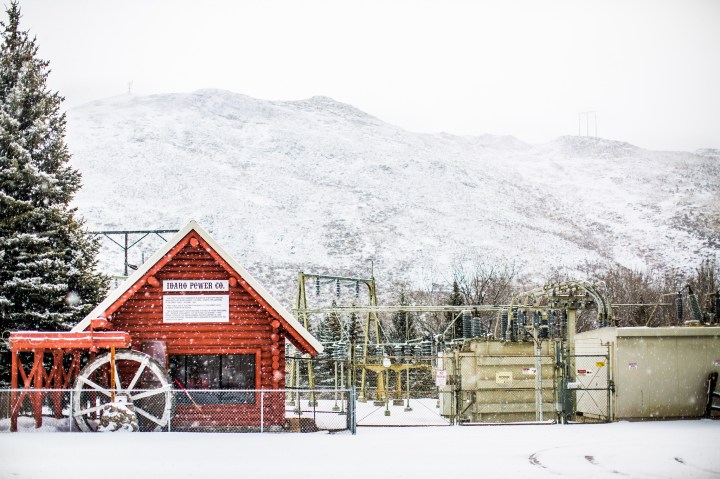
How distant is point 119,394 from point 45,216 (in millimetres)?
7661

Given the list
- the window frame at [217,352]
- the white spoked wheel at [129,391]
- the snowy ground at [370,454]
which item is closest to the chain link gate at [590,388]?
the snowy ground at [370,454]

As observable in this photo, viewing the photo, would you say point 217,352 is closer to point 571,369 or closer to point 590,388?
point 590,388

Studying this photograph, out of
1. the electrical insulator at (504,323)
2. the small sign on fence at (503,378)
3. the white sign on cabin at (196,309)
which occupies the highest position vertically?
the white sign on cabin at (196,309)

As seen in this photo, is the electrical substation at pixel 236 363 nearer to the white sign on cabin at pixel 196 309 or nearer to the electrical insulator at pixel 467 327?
the white sign on cabin at pixel 196 309

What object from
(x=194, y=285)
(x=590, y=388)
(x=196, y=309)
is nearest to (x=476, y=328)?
(x=590, y=388)

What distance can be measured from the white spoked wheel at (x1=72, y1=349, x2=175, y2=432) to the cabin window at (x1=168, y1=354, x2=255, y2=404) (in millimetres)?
795

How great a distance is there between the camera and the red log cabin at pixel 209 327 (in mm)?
23406

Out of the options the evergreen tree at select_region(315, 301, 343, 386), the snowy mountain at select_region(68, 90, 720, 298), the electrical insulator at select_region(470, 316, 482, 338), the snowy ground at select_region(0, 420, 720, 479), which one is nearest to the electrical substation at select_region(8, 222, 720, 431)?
the electrical insulator at select_region(470, 316, 482, 338)

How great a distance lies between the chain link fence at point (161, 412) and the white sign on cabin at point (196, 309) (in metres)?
2.24

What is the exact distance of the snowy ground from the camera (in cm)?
1539

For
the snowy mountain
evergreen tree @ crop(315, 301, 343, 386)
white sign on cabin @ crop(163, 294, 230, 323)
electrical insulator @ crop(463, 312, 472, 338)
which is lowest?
evergreen tree @ crop(315, 301, 343, 386)

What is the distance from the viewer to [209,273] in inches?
944

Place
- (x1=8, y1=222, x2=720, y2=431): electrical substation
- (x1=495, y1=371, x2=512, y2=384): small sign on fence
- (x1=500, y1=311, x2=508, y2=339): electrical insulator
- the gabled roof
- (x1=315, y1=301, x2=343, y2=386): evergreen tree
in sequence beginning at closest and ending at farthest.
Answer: (x1=8, y1=222, x2=720, y2=431): electrical substation < the gabled roof < (x1=495, y1=371, x2=512, y2=384): small sign on fence < (x1=500, y1=311, x2=508, y2=339): electrical insulator < (x1=315, y1=301, x2=343, y2=386): evergreen tree

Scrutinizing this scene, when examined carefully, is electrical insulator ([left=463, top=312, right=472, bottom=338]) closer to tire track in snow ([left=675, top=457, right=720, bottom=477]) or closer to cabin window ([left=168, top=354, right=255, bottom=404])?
cabin window ([left=168, top=354, right=255, bottom=404])
